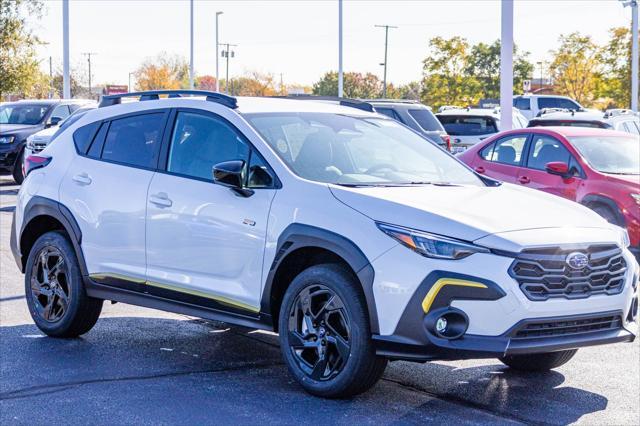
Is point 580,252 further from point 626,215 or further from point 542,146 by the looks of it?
point 542,146

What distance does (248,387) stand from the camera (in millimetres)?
6070

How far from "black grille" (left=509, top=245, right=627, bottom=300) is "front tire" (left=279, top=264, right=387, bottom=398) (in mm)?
876

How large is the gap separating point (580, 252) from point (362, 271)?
1166mm

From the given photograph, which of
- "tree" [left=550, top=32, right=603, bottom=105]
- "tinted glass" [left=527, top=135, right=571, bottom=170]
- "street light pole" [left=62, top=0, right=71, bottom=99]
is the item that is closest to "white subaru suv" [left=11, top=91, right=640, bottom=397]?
"tinted glass" [left=527, top=135, right=571, bottom=170]

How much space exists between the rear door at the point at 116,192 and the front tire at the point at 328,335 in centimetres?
142

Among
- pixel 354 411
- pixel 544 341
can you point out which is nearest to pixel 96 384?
pixel 354 411

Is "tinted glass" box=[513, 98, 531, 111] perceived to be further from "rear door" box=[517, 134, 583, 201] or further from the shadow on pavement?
the shadow on pavement

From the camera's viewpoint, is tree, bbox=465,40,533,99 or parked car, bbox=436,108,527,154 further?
tree, bbox=465,40,533,99

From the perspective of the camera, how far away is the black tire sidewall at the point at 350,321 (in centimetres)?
547

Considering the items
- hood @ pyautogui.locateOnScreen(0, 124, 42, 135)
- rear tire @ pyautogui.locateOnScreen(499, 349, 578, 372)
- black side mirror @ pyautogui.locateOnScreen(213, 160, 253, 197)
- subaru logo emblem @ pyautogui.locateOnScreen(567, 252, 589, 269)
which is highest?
hood @ pyautogui.locateOnScreen(0, 124, 42, 135)

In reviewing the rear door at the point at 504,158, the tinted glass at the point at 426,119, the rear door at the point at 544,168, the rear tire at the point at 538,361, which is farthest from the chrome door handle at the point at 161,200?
the tinted glass at the point at 426,119

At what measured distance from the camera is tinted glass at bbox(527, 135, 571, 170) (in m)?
12.2

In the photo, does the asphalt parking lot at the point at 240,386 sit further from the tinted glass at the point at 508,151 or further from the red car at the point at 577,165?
the tinted glass at the point at 508,151

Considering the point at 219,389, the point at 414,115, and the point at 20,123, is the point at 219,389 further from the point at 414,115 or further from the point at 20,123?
the point at 20,123
